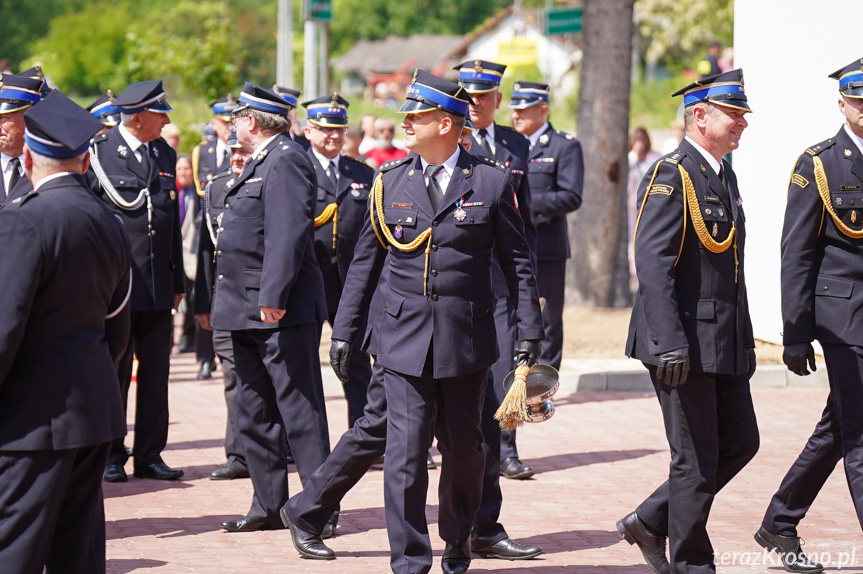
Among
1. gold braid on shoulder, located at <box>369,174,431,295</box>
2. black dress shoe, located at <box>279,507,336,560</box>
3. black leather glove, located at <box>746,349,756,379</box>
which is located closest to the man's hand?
gold braid on shoulder, located at <box>369,174,431,295</box>

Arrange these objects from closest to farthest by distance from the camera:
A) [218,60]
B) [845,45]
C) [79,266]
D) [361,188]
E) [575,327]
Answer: [79,266] < [361,188] < [845,45] < [575,327] < [218,60]

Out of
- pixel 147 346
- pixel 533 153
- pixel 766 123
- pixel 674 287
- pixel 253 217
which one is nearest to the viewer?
pixel 674 287

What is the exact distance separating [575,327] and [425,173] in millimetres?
9101

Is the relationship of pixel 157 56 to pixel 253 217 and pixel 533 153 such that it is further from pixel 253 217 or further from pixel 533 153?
pixel 253 217

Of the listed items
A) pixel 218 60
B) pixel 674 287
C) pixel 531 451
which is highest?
pixel 218 60

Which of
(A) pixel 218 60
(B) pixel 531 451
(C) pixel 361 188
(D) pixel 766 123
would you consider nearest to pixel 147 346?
(C) pixel 361 188

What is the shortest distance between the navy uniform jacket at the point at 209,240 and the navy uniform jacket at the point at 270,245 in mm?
1276

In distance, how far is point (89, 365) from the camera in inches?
175

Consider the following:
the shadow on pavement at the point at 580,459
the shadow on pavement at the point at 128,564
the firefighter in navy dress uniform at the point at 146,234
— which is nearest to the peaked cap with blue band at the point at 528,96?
the shadow on pavement at the point at 580,459

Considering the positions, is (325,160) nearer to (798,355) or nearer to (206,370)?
(206,370)

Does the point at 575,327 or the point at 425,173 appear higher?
the point at 425,173

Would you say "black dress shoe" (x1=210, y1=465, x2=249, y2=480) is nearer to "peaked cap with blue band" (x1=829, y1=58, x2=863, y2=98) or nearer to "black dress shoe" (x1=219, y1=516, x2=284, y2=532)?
"black dress shoe" (x1=219, y1=516, x2=284, y2=532)

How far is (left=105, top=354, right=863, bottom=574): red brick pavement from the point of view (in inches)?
245

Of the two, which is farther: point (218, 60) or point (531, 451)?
point (218, 60)
